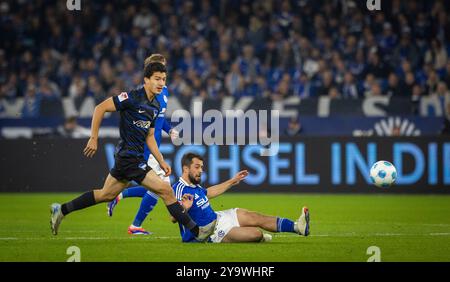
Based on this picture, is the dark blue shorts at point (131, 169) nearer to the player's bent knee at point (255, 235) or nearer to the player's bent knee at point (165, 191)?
the player's bent knee at point (165, 191)

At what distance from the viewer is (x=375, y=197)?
18.7m

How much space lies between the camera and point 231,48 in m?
22.9

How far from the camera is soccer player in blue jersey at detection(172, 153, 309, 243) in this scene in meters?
10.7

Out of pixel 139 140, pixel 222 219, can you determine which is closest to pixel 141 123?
pixel 139 140

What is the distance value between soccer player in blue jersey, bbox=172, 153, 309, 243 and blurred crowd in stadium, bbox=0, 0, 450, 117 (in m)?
10.0

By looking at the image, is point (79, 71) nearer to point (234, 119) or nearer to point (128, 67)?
point (128, 67)

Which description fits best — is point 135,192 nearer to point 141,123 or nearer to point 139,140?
point 139,140

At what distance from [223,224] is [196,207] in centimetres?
37

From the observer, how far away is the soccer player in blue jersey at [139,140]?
10.5 meters

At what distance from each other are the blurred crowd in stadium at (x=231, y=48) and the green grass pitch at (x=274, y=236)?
3955mm

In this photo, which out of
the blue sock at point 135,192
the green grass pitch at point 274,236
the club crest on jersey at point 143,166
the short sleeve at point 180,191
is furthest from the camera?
the blue sock at point 135,192

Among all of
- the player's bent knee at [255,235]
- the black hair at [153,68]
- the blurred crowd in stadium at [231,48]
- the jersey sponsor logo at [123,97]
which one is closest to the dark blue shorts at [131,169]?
the jersey sponsor logo at [123,97]

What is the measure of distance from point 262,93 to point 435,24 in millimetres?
4548

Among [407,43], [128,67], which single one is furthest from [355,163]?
[128,67]
